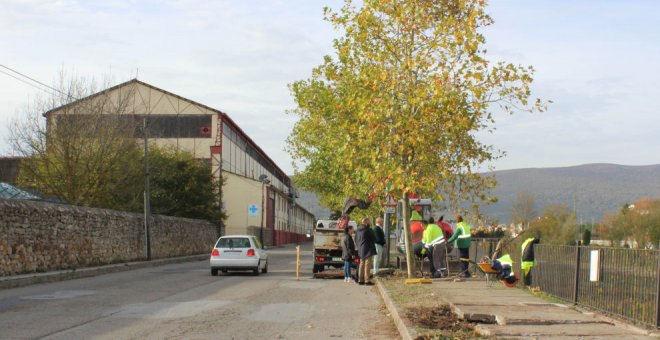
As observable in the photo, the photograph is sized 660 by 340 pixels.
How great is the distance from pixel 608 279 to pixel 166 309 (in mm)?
8123

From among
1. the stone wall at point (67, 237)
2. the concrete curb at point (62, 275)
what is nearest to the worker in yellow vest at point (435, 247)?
the concrete curb at point (62, 275)

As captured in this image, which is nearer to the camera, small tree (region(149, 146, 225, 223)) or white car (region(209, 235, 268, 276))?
white car (region(209, 235, 268, 276))

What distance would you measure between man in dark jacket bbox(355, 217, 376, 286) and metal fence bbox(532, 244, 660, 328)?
596cm

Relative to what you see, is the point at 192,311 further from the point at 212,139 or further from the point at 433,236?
the point at 212,139

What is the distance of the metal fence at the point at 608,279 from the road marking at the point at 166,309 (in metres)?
7.05

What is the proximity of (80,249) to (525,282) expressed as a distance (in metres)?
16.6

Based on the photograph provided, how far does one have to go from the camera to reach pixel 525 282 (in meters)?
18.5

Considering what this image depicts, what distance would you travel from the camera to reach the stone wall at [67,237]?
71.0 feet

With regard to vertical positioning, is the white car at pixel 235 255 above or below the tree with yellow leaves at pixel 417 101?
below

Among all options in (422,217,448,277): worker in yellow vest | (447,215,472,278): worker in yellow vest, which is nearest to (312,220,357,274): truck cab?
(422,217,448,277): worker in yellow vest

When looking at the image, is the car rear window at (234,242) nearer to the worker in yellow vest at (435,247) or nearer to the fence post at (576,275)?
the worker in yellow vest at (435,247)

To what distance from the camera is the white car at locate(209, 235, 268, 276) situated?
24922mm

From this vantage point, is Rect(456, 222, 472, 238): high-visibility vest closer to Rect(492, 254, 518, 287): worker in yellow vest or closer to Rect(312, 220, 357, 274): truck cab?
Rect(492, 254, 518, 287): worker in yellow vest

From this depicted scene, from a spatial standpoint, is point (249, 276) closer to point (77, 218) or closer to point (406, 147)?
point (77, 218)
